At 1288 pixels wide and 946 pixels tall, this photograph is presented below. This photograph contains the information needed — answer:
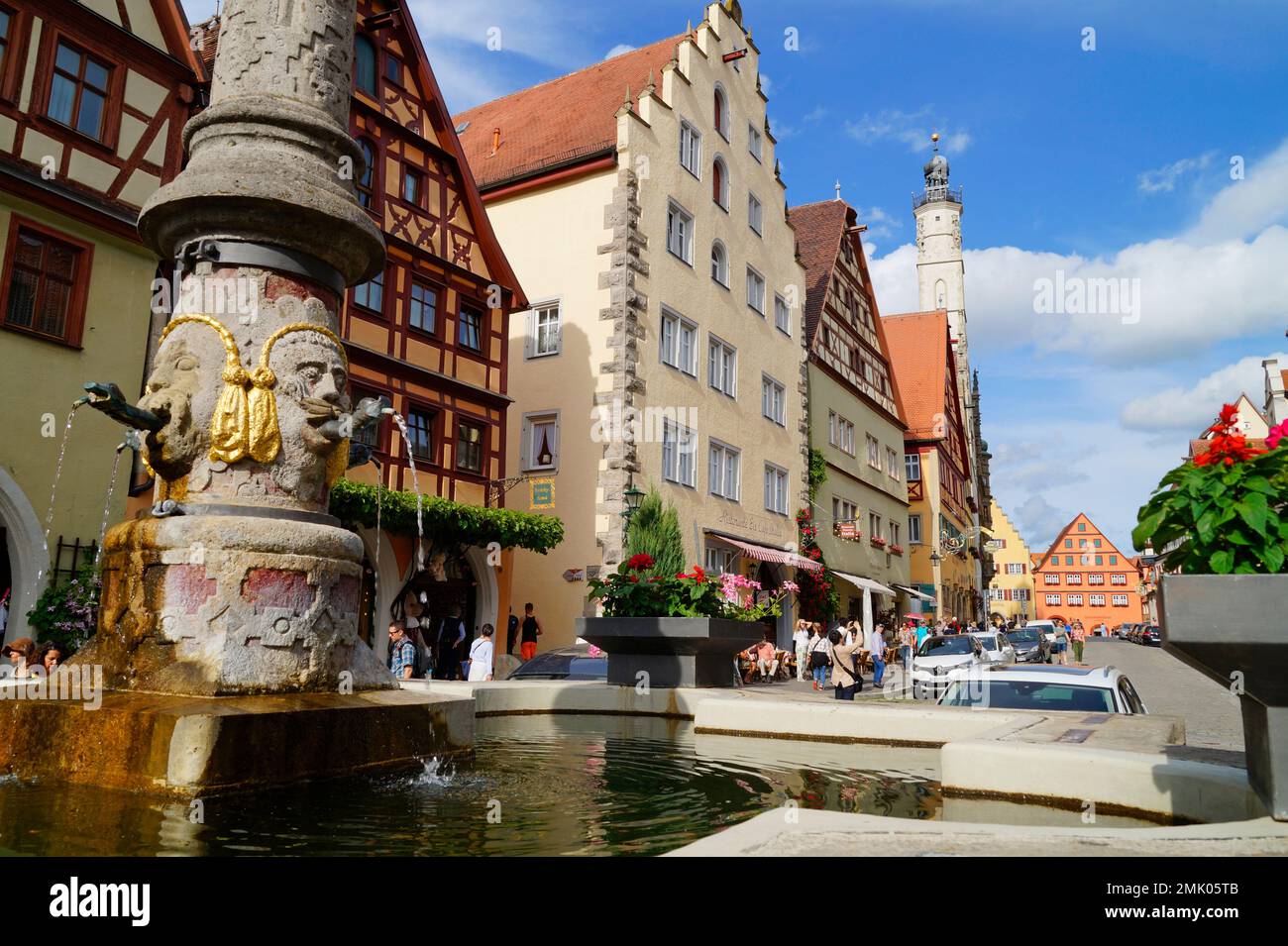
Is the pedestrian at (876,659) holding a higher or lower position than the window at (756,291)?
lower

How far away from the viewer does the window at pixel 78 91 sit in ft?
51.3

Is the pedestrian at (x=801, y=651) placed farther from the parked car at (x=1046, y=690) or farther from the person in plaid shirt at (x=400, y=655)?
the parked car at (x=1046, y=690)

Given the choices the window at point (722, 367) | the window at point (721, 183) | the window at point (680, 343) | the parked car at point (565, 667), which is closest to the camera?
the parked car at point (565, 667)

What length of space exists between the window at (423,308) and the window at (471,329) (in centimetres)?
77

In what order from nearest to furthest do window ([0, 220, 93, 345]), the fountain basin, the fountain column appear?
the fountain basin < the fountain column < window ([0, 220, 93, 345])

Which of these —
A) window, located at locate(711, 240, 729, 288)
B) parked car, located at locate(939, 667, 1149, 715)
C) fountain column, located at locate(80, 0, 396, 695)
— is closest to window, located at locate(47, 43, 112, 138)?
fountain column, located at locate(80, 0, 396, 695)

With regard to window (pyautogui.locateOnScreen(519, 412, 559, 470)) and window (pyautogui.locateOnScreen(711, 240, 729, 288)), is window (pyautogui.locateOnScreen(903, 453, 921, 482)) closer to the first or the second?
window (pyautogui.locateOnScreen(711, 240, 729, 288))

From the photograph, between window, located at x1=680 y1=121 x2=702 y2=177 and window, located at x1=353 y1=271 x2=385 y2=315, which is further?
window, located at x1=680 y1=121 x2=702 y2=177

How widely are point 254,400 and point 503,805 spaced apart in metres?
2.86

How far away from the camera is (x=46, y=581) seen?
14547mm

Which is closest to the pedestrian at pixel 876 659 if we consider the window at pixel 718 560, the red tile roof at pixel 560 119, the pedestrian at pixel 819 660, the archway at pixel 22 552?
the pedestrian at pixel 819 660

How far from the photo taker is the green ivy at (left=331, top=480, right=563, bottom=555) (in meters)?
17.2

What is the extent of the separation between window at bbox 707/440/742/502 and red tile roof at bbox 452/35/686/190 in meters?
8.78
